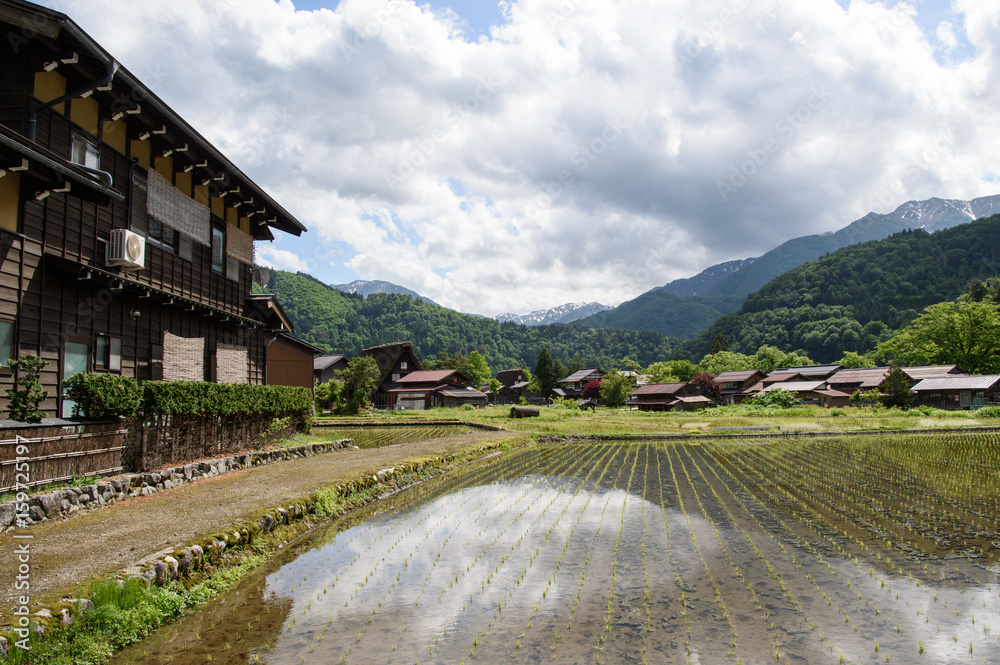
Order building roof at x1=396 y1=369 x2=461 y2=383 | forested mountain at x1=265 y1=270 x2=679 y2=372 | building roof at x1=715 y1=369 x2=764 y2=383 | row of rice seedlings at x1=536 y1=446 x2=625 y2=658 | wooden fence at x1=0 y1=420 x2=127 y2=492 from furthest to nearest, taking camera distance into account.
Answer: forested mountain at x1=265 y1=270 x2=679 y2=372, building roof at x1=715 y1=369 x2=764 y2=383, building roof at x1=396 y1=369 x2=461 y2=383, wooden fence at x1=0 y1=420 x2=127 y2=492, row of rice seedlings at x1=536 y1=446 x2=625 y2=658

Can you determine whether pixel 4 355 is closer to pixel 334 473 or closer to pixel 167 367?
pixel 167 367

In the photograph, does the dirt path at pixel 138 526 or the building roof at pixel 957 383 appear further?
the building roof at pixel 957 383

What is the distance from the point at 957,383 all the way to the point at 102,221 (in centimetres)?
6901

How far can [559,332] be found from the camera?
195 m

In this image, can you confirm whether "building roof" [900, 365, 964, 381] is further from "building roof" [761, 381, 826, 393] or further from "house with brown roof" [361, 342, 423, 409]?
"house with brown roof" [361, 342, 423, 409]

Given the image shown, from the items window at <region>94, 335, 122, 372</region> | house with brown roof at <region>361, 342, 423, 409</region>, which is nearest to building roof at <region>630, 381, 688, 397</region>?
house with brown roof at <region>361, 342, 423, 409</region>

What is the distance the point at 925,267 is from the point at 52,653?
152 meters

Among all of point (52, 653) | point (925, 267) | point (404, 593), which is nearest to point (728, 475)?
point (404, 593)

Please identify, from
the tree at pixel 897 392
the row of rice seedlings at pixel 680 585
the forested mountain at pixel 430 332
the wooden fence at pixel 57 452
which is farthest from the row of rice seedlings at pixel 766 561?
the forested mountain at pixel 430 332

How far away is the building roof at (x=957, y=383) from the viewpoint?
51.8 metres

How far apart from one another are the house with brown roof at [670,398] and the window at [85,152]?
205ft

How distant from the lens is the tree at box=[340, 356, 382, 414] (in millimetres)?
46844

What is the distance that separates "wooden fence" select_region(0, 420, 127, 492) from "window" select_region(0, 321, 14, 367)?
1979 mm

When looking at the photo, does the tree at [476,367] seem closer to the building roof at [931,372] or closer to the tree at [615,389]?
the tree at [615,389]
